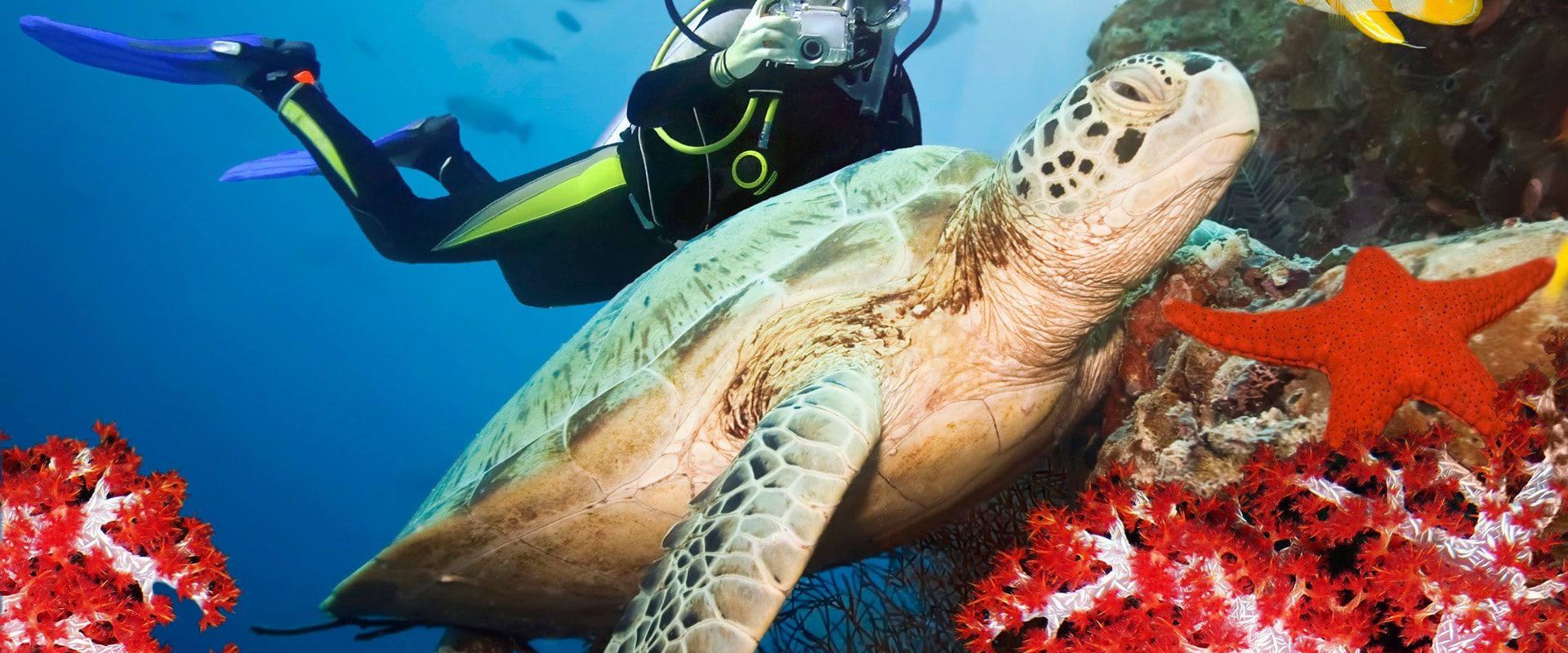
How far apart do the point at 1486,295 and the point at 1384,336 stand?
0.18m

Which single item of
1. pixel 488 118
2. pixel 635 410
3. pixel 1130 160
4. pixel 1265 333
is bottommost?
pixel 1265 333

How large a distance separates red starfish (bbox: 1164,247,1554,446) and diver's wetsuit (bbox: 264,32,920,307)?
2.06 metres

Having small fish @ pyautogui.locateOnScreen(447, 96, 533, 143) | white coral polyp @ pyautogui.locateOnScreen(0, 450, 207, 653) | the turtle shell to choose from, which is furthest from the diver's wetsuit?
small fish @ pyautogui.locateOnScreen(447, 96, 533, 143)

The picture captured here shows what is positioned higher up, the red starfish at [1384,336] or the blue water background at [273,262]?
the blue water background at [273,262]

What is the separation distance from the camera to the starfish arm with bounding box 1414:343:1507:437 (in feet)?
3.67

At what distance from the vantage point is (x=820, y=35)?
258 centimetres

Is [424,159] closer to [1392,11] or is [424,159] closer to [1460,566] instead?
[1392,11]

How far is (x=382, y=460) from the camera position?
4253 centimetres

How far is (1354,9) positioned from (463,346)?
57686mm

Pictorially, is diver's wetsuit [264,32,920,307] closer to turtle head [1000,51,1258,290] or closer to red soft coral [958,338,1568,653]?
turtle head [1000,51,1258,290]

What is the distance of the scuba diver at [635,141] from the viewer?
9.25 feet

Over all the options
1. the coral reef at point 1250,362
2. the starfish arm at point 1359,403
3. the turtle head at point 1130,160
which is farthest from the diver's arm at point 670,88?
the starfish arm at point 1359,403

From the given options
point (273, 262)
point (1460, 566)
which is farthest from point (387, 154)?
point (273, 262)

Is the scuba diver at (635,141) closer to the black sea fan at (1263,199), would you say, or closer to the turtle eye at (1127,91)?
the turtle eye at (1127,91)
